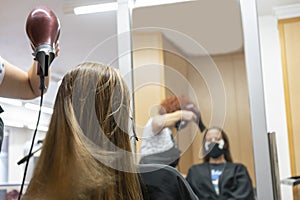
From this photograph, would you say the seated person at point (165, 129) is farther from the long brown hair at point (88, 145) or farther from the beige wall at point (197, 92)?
the long brown hair at point (88, 145)

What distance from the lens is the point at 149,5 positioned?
4.55 feet

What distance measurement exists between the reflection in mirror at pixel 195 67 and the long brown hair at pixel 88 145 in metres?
→ 0.33

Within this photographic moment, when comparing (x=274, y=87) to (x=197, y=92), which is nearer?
(x=197, y=92)

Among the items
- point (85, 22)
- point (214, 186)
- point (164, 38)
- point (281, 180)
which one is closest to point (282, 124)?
point (281, 180)

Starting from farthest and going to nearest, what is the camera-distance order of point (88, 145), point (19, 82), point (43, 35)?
point (19, 82)
point (43, 35)
point (88, 145)

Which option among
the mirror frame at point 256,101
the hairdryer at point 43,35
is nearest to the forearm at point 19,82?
the hairdryer at point 43,35

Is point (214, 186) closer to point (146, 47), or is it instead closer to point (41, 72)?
point (146, 47)

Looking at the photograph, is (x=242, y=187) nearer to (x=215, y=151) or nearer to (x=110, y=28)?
(x=215, y=151)

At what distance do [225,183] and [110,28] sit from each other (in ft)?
2.22

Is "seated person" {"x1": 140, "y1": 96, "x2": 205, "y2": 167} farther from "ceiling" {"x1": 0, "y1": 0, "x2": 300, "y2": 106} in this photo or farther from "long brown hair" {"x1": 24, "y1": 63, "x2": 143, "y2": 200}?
"long brown hair" {"x1": 24, "y1": 63, "x2": 143, "y2": 200}

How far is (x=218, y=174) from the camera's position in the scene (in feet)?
4.18

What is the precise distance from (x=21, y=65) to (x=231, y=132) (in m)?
0.78

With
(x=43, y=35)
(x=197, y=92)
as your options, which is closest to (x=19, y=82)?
(x=43, y=35)

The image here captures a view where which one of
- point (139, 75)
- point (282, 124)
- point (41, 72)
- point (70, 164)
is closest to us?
point (70, 164)
